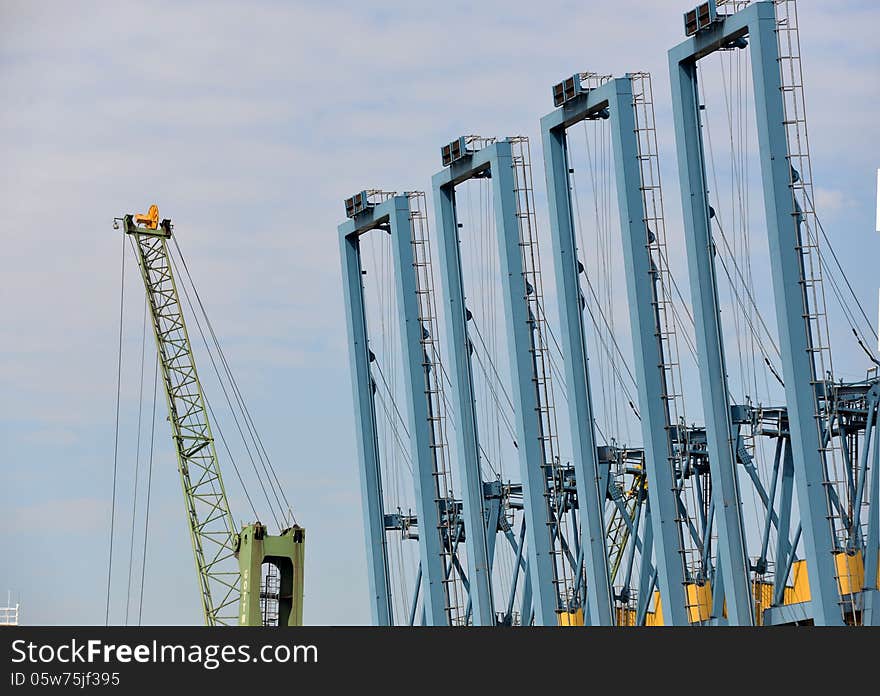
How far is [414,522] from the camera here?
7162cm

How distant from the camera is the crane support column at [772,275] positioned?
47688 mm

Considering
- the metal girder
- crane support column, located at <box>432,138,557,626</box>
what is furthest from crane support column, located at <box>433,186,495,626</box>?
the metal girder

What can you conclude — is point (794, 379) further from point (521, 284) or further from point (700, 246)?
point (521, 284)

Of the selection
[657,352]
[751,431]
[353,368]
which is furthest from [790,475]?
[353,368]

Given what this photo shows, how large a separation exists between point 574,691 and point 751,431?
1813cm

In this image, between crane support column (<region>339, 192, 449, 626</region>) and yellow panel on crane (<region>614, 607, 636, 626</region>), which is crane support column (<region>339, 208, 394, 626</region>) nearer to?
crane support column (<region>339, 192, 449, 626</region>)

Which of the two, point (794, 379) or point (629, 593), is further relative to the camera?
point (629, 593)

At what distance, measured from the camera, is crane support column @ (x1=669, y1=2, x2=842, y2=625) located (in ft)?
156

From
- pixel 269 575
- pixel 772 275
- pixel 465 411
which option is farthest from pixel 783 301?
pixel 269 575

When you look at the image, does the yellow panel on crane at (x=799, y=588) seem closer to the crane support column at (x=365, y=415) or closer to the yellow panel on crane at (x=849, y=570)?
the yellow panel on crane at (x=849, y=570)

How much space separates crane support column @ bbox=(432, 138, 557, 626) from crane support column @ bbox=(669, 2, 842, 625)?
9.58m

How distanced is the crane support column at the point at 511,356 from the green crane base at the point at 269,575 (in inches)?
932

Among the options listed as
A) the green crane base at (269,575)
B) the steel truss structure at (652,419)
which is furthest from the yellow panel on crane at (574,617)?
the green crane base at (269,575)

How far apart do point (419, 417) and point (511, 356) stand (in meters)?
7.66
